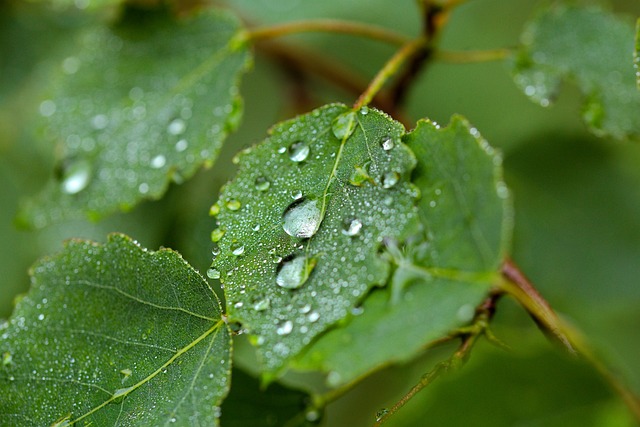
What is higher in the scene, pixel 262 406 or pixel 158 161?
pixel 158 161

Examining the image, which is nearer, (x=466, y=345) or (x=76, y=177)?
(x=466, y=345)

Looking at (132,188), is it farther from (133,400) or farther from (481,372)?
(481,372)

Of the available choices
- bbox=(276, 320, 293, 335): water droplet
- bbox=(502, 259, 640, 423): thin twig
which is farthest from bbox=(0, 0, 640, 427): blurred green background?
bbox=(276, 320, 293, 335): water droplet

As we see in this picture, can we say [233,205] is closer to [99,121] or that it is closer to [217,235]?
[217,235]

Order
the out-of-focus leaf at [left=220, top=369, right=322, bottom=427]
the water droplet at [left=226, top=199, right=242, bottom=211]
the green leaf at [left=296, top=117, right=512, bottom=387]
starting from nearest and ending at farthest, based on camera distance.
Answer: the green leaf at [left=296, top=117, right=512, bottom=387] → the water droplet at [left=226, top=199, right=242, bottom=211] → the out-of-focus leaf at [left=220, top=369, right=322, bottom=427]

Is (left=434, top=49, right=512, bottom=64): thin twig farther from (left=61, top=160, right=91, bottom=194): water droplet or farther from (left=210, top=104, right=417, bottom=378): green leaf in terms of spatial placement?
(left=61, top=160, right=91, bottom=194): water droplet

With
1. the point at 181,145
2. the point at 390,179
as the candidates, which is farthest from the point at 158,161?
the point at 390,179

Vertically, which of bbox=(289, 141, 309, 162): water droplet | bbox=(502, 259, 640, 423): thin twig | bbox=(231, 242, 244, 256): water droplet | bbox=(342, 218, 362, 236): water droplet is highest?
bbox=(289, 141, 309, 162): water droplet
